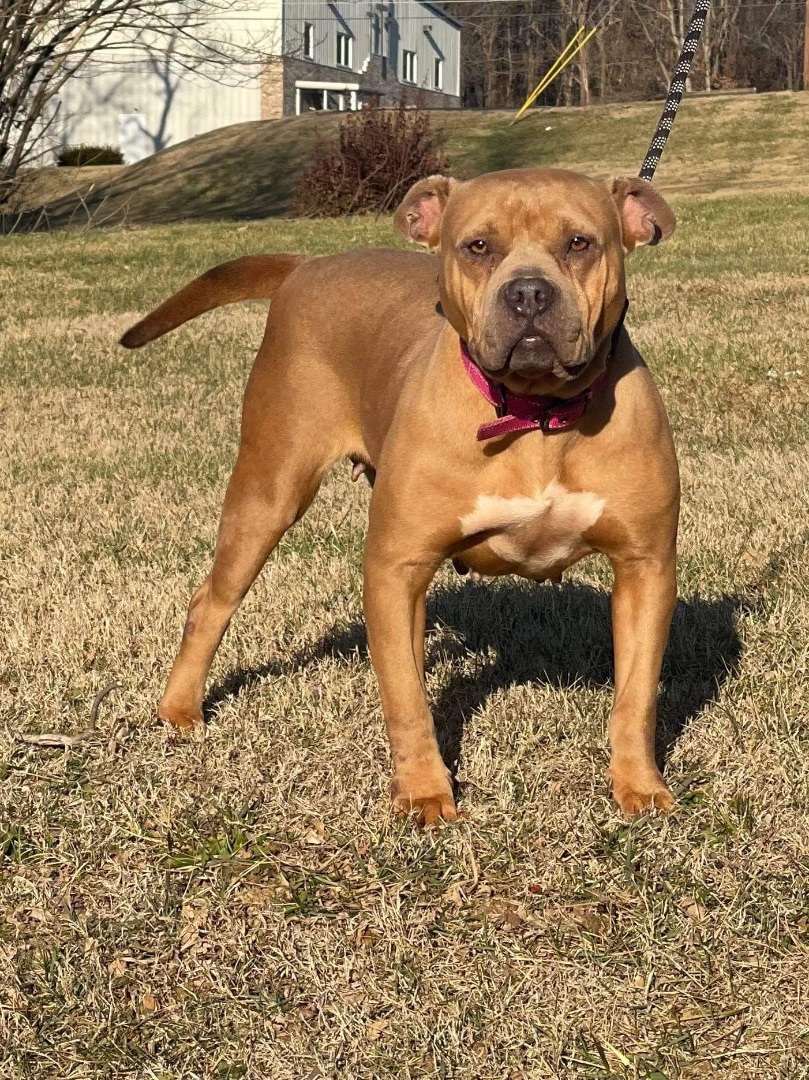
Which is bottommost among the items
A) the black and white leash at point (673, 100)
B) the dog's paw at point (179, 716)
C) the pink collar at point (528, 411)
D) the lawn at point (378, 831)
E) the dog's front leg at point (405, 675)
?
the dog's paw at point (179, 716)

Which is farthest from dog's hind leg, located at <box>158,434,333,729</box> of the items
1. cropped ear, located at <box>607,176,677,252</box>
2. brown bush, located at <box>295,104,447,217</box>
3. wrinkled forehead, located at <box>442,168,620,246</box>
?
brown bush, located at <box>295,104,447,217</box>

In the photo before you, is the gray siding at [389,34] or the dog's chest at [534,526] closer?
the dog's chest at [534,526]

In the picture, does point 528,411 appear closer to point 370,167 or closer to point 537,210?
point 537,210

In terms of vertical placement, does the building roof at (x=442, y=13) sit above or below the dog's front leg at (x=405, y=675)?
above

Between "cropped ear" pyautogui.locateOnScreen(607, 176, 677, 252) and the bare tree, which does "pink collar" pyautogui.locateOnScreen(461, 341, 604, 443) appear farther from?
the bare tree

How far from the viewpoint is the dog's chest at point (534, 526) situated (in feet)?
11.2

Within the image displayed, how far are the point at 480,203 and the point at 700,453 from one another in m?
4.09

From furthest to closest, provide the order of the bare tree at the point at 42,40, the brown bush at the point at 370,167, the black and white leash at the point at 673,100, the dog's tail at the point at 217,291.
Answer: the brown bush at the point at 370,167
the bare tree at the point at 42,40
the black and white leash at the point at 673,100
the dog's tail at the point at 217,291

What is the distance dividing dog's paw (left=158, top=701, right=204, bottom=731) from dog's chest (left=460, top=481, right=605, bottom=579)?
1.14 metres

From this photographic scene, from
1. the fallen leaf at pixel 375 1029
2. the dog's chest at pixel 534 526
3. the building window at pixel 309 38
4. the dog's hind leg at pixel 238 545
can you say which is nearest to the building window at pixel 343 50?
the building window at pixel 309 38

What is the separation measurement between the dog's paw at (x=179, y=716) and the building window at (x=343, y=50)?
48.4 metres

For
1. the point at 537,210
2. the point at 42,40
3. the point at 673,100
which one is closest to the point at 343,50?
the point at 42,40

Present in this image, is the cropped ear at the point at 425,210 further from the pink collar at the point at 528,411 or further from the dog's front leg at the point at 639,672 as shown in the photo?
the dog's front leg at the point at 639,672

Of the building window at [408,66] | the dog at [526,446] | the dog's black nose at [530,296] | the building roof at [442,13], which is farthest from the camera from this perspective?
the building roof at [442,13]
